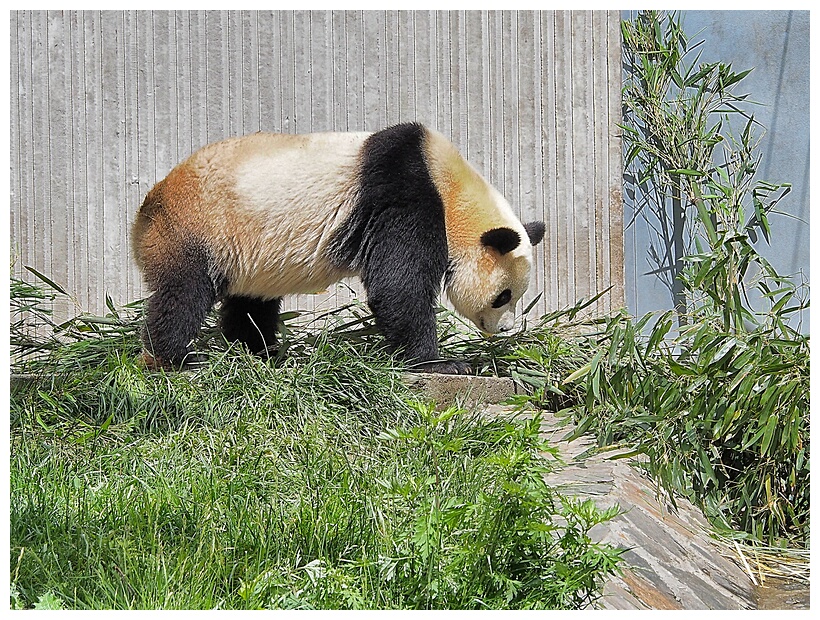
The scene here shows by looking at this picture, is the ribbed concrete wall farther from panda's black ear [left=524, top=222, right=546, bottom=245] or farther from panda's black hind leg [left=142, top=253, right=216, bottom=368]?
A: panda's black hind leg [left=142, top=253, right=216, bottom=368]

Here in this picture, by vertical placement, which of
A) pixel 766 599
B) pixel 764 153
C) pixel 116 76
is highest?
pixel 116 76

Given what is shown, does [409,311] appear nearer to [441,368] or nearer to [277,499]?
[441,368]

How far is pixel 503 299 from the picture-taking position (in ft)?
15.9

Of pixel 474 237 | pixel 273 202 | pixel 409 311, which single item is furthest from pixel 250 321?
pixel 474 237

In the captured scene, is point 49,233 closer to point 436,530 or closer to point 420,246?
point 420,246

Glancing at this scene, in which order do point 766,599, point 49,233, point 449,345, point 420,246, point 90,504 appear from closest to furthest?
point 90,504 < point 766,599 < point 420,246 < point 449,345 < point 49,233

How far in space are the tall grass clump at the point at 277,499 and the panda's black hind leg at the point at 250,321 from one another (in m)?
0.66

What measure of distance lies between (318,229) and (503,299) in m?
1.10

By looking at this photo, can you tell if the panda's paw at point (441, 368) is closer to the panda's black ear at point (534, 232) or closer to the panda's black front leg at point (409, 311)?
the panda's black front leg at point (409, 311)

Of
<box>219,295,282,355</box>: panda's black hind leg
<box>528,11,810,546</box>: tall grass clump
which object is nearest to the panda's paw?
<box>528,11,810,546</box>: tall grass clump

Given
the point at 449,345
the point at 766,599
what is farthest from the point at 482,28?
the point at 766,599

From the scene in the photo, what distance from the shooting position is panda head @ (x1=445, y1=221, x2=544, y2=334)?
182 inches

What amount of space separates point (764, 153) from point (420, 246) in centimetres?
319

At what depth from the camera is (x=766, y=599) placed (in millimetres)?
3121
